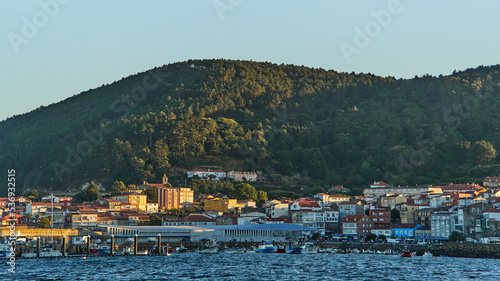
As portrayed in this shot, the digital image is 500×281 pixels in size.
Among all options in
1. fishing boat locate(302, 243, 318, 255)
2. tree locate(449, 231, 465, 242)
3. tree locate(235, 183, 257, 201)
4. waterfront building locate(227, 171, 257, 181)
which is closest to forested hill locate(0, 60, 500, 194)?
waterfront building locate(227, 171, 257, 181)

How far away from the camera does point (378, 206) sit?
116375mm

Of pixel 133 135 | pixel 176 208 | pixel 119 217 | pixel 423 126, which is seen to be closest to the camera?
pixel 119 217

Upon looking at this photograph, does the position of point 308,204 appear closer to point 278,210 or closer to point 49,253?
point 278,210

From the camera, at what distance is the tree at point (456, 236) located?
87625 millimetres

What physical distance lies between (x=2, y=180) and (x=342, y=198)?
7966 centimetres

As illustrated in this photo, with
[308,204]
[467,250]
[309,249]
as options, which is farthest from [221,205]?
[467,250]

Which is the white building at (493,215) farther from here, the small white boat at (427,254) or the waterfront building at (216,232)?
the waterfront building at (216,232)

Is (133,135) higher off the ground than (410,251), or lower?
higher

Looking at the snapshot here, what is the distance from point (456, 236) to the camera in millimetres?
88062

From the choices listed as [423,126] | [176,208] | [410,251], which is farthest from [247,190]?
[423,126]

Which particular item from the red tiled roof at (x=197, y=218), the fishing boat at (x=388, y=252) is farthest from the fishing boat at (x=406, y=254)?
the red tiled roof at (x=197, y=218)

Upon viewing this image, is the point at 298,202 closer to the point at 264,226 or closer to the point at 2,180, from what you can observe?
the point at 264,226

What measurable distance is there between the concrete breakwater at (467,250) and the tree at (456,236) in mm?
4759

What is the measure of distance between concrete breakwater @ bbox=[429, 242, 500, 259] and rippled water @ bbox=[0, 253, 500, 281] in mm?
2936
